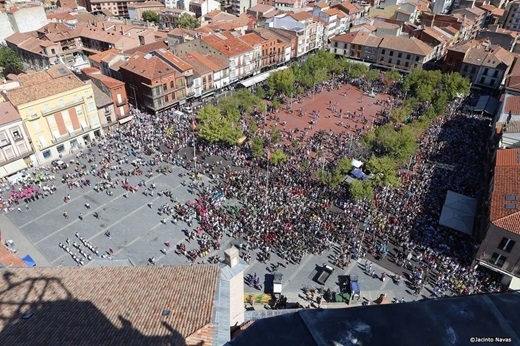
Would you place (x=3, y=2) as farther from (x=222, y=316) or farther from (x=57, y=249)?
(x=222, y=316)

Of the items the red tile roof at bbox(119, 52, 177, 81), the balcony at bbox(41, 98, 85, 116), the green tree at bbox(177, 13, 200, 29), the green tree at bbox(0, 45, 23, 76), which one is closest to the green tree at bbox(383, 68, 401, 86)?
the red tile roof at bbox(119, 52, 177, 81)

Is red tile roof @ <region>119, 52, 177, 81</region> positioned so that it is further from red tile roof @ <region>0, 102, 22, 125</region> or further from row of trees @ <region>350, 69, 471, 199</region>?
row of trees @ <region>350, 69, 471, 199</region>

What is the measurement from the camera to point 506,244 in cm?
2908

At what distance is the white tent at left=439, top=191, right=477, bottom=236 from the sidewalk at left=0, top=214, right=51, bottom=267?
126 ft

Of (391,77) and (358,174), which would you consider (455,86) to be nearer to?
(391,77)

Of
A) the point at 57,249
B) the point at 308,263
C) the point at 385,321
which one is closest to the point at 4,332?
the point at 385,321

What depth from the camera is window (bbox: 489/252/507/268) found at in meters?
29.7

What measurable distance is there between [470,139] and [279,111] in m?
30.7

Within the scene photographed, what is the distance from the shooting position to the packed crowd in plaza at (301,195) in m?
33.2

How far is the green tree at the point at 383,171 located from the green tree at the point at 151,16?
10306cm

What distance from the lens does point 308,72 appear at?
240ft

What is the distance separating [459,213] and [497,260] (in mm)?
6566

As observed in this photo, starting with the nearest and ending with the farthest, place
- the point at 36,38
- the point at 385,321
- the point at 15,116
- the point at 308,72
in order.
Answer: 1. the point at 385,321
2. the point at 15,116
3. the point at 308,72
4. the point at 36,38

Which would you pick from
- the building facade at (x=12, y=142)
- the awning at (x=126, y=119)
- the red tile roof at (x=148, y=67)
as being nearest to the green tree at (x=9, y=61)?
the red tile roof at (x=148, y=67)
